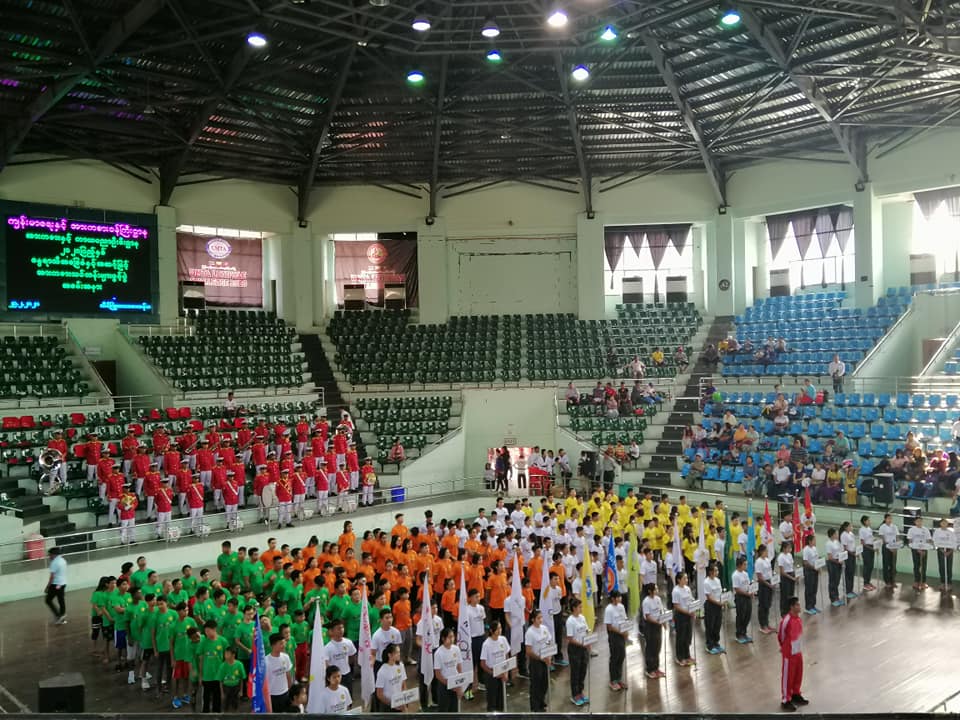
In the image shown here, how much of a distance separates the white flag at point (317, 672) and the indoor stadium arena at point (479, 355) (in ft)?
0.23

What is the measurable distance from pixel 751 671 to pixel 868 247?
2569cm

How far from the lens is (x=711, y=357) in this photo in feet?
115

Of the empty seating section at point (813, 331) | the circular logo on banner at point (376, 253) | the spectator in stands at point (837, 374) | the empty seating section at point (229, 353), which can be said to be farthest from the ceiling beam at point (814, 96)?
the empty seating section at point (229, 353)

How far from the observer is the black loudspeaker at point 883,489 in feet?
71.2

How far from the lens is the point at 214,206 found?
36.4 m

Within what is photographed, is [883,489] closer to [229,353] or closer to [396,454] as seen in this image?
[396,454]

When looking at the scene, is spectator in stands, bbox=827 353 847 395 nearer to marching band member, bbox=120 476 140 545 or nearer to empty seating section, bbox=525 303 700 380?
empty seating section, bbox=525 303 700 380

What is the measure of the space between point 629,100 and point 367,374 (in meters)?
15.5

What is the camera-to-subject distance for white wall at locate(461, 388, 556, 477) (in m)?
33.9

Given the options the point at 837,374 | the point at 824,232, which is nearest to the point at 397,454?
the point at 837,374

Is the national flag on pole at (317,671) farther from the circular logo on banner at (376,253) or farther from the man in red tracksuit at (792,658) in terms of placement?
the circular logo on banner at (376,253)

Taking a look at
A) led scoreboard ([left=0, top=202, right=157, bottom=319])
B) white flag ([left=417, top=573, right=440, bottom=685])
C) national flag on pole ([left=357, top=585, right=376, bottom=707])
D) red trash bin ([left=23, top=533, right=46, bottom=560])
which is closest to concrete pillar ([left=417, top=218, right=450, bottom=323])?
led scoreboard ([left=0, top=202, right=157, bottom=319])

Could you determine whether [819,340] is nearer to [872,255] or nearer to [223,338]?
[872,255]

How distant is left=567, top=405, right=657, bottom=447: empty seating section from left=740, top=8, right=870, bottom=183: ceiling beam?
1248 cm
